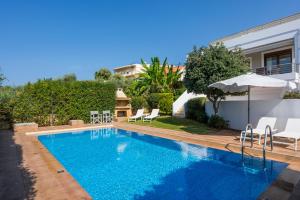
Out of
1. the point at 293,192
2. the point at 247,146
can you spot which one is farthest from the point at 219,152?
the point at 293,192

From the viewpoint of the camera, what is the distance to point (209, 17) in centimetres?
1944

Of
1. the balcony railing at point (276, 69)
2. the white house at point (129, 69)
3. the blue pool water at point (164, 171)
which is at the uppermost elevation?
the white house at point (129, 69)

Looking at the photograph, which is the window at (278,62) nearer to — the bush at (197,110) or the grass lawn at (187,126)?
the bush at (197,110)

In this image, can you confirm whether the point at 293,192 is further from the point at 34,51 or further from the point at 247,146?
the point at 34,51

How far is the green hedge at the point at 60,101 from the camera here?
55.6 feet

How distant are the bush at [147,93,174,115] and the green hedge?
4.63 meters

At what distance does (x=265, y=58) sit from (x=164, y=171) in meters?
18.8

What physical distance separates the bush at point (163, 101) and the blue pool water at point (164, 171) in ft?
33.8

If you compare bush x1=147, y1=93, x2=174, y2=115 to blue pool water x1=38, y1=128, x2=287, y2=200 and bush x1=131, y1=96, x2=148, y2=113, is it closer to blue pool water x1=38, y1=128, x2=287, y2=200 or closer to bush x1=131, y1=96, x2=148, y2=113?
bush x1=131, y1=96, x2=148, y2=113

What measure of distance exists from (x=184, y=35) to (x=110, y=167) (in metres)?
20.7

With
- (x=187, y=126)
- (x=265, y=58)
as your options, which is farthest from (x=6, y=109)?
(x=265, y=58)

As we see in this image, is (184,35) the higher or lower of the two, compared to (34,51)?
higher

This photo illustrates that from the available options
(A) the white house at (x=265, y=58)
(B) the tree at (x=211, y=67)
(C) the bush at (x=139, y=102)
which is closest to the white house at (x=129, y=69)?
(C) the bush at (x=139, y=102)

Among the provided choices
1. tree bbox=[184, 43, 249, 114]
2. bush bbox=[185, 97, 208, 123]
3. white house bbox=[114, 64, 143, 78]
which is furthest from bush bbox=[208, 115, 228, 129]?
white house bbox=[114, 64, 143, 78]
